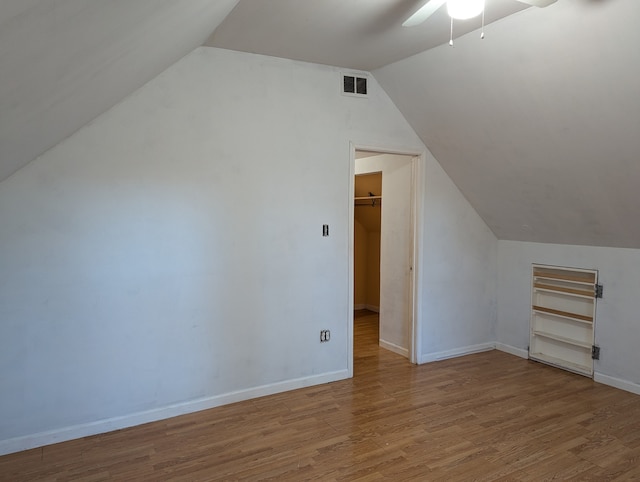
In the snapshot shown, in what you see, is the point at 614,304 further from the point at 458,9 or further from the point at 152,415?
the point at 152,415

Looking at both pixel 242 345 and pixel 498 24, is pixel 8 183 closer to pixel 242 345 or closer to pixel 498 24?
pixel 242 345

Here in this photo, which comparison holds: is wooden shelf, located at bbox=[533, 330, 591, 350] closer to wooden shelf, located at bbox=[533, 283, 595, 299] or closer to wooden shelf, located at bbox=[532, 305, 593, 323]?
wooden shelf, located at bbox=[532, 305, 593, 323]

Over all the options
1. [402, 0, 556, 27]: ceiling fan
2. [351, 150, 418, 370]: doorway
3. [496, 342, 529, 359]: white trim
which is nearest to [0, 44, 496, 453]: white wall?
[351, 150, 418, 370]: doorway

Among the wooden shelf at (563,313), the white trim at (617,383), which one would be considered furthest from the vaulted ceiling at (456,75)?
A: the white trim at (617,383)

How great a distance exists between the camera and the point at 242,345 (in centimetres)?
340

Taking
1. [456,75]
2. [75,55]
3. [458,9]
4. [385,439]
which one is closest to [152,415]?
[385,439]

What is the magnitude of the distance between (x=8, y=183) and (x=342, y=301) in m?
2.58

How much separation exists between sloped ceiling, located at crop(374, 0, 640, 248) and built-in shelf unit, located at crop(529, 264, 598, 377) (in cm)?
36

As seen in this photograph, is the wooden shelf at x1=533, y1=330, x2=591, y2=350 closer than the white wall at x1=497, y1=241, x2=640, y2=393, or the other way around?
the white wall at x1=497, y1=241, x2=640, y2=393

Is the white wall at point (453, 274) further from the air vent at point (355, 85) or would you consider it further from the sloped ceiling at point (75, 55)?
the sloped ceiling at point (75, 55)

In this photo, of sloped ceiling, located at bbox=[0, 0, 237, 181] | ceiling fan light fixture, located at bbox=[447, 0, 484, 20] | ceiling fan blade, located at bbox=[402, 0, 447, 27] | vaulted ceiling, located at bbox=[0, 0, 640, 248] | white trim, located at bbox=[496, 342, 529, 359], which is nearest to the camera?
sloped ceiling, located at bbox=[0, 0, 237, 181]

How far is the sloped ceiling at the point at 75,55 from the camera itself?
1092 mm

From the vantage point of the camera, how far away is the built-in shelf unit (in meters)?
4.00

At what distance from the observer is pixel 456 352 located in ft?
14.9
